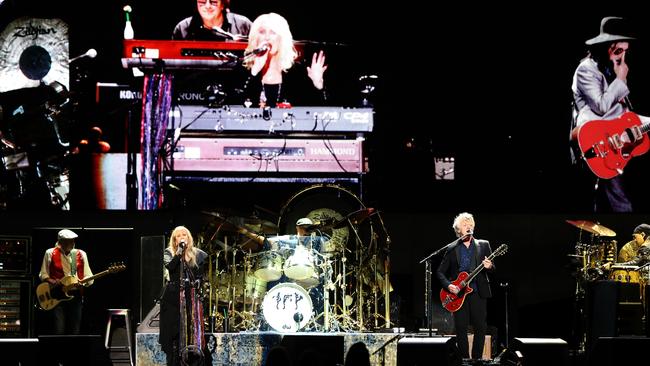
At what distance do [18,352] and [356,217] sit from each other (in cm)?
496

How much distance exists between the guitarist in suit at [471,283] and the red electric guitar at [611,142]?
4599 millimetres

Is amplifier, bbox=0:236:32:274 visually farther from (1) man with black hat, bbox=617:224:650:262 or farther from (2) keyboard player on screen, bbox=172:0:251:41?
(1) man with black hat, bbox=617:224:650:262

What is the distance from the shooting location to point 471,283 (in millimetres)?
11305

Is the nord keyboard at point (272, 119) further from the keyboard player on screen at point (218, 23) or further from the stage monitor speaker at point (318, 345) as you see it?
the stage monitor speaker at point (318, 345)

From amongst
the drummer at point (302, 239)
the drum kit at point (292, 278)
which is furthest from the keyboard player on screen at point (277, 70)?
the drummer at point (302, 239)

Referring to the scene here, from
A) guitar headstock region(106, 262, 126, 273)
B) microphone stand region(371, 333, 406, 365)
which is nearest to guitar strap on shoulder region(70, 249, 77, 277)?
guitar headstock region(106, 262, 126, 273)

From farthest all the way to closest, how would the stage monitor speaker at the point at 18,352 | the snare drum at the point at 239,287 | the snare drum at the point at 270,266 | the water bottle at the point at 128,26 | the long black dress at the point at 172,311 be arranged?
the water bottle at the point at 128,26 < the snare drum at the point at 239,287 < the snare drum at the point at 270,266 < the long black dress at the point at 172,311 < the stage monitor speaker at the point at 18,352

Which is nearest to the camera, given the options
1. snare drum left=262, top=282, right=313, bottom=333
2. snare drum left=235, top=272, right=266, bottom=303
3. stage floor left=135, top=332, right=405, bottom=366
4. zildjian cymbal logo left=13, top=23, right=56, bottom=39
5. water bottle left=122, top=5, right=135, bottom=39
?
stage floor left=135, top=332, right=405, bottom=366

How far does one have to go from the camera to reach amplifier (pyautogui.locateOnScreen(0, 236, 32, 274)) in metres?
14.6

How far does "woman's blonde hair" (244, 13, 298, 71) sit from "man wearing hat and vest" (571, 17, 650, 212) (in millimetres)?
4251

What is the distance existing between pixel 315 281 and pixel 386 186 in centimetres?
279

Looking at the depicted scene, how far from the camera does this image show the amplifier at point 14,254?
1459cm

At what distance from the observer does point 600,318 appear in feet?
43.0

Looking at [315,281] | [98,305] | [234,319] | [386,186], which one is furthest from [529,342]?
[98,305]
